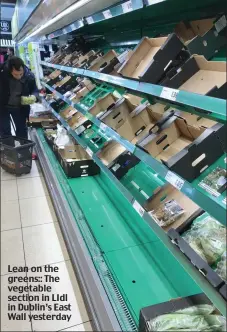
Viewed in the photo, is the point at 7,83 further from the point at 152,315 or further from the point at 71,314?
the point at 152,315

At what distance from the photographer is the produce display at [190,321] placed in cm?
112

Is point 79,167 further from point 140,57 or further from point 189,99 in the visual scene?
point 189,99

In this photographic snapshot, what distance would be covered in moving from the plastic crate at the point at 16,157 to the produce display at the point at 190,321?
9.21 ft

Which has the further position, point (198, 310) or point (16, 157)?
point (16, 157)

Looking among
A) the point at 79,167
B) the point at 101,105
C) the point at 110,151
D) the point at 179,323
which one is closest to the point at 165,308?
the point at 179,323

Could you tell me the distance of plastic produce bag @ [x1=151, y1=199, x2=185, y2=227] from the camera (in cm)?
145

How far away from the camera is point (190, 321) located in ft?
3.75

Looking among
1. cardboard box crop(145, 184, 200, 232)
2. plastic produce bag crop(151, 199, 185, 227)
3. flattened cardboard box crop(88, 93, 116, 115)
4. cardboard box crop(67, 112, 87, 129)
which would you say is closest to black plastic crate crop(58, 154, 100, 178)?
cardboard box crop(67, 112, 87, 129)

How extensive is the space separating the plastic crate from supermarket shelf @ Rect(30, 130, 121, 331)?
0.74 meters

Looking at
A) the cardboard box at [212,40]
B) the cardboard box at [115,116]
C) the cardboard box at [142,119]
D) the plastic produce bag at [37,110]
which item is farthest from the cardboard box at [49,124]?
the cardboard box at [212,40]

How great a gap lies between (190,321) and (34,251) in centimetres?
148

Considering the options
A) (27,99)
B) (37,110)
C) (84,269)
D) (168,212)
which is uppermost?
(37,110)

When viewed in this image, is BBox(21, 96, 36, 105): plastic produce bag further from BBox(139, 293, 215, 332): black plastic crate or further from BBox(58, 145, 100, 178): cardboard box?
BBox(139, 293, 215, 332): black plastic crate

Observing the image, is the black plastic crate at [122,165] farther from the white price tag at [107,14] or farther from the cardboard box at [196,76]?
the white price tag at [107,14]
